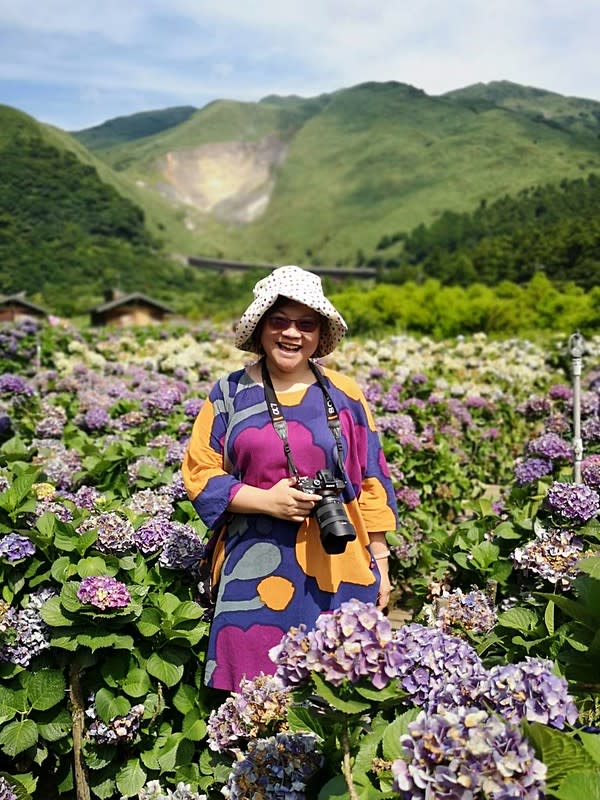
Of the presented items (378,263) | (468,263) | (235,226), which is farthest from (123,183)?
(468,263)

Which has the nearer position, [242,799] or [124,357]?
[242,799]

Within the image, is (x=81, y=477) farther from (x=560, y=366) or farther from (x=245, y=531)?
(x=560, y=366)

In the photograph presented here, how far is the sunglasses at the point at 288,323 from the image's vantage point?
7.47 ft

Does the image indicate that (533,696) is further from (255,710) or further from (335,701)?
(255,710)

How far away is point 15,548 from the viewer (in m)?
2.47

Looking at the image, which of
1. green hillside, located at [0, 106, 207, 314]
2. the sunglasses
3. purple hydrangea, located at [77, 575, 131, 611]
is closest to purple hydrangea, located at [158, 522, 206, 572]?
purple hydrangea, located at [77, 575, 131, 611]

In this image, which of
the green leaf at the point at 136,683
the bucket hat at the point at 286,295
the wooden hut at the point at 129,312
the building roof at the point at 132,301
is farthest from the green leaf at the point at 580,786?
the building roof at the point at 132,301

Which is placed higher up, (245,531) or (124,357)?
(245,531)

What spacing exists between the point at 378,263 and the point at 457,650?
9508cm

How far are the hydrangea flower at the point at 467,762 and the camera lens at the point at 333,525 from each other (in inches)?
34.1

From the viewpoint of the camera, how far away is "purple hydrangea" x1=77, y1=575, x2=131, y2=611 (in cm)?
216

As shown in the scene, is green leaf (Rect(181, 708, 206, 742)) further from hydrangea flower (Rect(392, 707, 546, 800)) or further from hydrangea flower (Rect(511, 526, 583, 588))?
hydrangea flower (Rect(392, 707, 546, 800))

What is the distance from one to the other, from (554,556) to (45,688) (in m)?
1.67

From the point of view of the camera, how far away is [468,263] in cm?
4456
